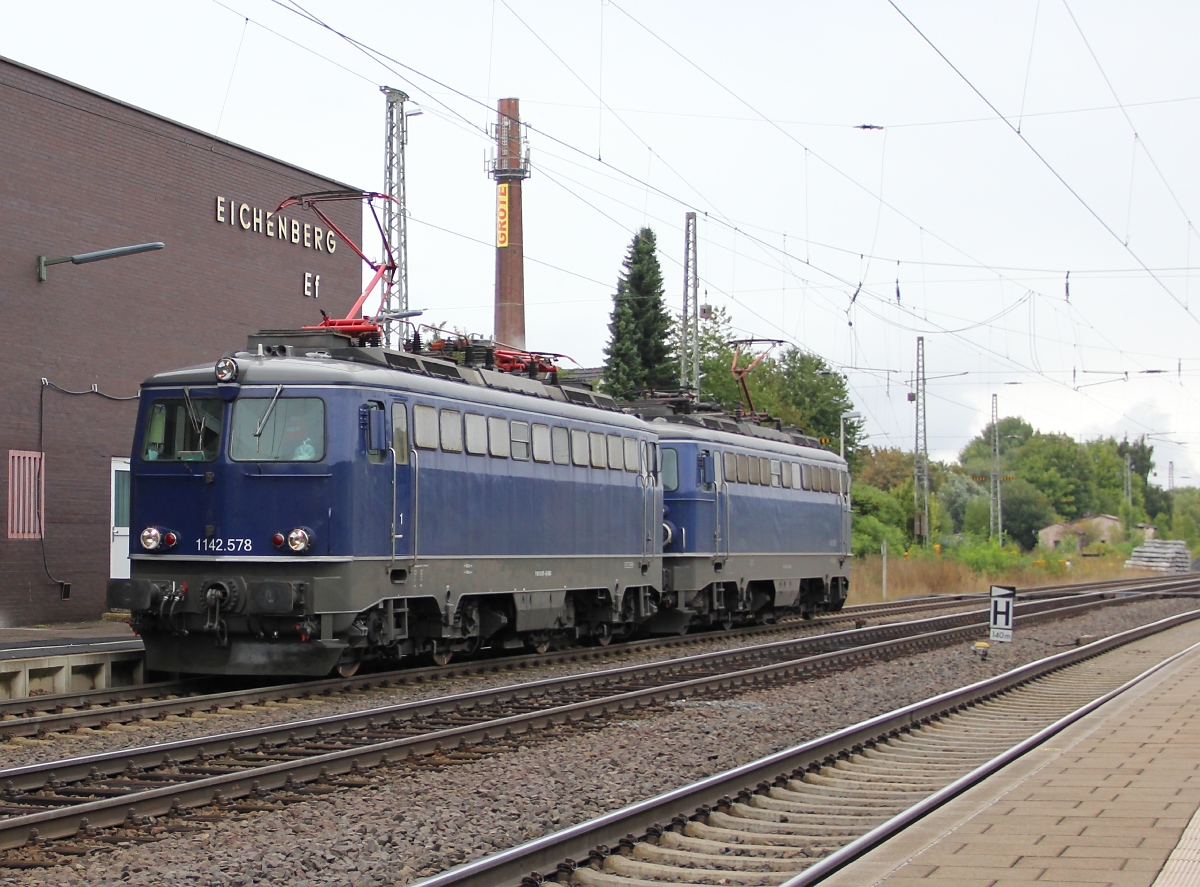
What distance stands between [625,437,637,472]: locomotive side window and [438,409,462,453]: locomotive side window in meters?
4.89

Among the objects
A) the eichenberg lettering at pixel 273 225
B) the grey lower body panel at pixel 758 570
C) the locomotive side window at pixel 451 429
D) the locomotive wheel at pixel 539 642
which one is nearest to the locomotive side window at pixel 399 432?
the locomotive side window at pixel 451 429

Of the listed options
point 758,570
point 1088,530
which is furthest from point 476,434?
point 1088,530

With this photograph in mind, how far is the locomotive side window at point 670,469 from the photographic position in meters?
24.4

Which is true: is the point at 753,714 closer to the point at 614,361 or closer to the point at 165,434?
the point at 165,434

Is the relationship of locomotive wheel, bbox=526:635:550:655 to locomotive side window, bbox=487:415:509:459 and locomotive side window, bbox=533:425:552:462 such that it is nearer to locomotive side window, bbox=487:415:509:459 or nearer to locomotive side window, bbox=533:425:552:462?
locomotive side window, bbox=533:425:552:462

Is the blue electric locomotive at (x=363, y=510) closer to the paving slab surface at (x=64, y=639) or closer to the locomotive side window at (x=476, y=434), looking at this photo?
the locomotive side window at (x=476, y=434)

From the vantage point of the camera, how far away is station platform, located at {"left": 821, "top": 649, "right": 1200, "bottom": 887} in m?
6.78

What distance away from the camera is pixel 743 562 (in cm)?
2603

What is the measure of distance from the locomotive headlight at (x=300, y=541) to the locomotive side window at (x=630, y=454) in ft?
24.7

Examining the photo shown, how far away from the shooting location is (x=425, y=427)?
16188mm

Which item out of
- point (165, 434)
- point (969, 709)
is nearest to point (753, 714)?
point (969, 709)

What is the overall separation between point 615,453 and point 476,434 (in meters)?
4.09

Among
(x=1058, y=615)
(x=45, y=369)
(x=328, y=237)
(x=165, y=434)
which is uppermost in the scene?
(x=328, y=237)

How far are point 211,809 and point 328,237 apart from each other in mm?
22788
